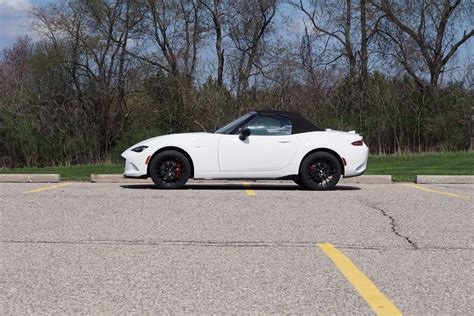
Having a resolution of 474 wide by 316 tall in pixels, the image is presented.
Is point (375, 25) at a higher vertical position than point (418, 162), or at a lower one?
higher

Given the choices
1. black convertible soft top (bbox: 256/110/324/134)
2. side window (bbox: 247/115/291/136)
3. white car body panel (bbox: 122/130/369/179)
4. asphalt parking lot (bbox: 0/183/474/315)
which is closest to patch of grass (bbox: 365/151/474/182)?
black convertible soft top (bbox: 256/110/324/134)

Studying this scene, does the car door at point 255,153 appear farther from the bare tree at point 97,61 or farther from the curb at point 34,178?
the bare tree at point 97,61

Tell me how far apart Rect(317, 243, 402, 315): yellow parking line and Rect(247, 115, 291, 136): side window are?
19.6ft

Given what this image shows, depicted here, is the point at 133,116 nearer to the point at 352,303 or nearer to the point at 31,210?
the point at 31,210

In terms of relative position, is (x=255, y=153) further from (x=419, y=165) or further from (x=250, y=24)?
(x=250, y=24)

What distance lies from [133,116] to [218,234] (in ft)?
81.0

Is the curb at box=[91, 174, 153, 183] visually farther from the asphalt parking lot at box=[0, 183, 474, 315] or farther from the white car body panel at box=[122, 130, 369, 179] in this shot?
the asphalt parking lot at box=[0, 183, 474, 315]

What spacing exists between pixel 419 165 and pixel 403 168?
1764 millimetres

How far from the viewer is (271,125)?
12.2 meters

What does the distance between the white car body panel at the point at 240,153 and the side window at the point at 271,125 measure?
0.50 feet

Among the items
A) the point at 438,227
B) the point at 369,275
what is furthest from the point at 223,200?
the point at 369,275

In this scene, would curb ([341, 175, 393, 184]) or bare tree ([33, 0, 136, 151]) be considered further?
bare tree ([33, 0, 136, 151])

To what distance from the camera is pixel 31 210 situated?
8.75 meters

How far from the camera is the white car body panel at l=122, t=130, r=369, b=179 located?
11.8m
